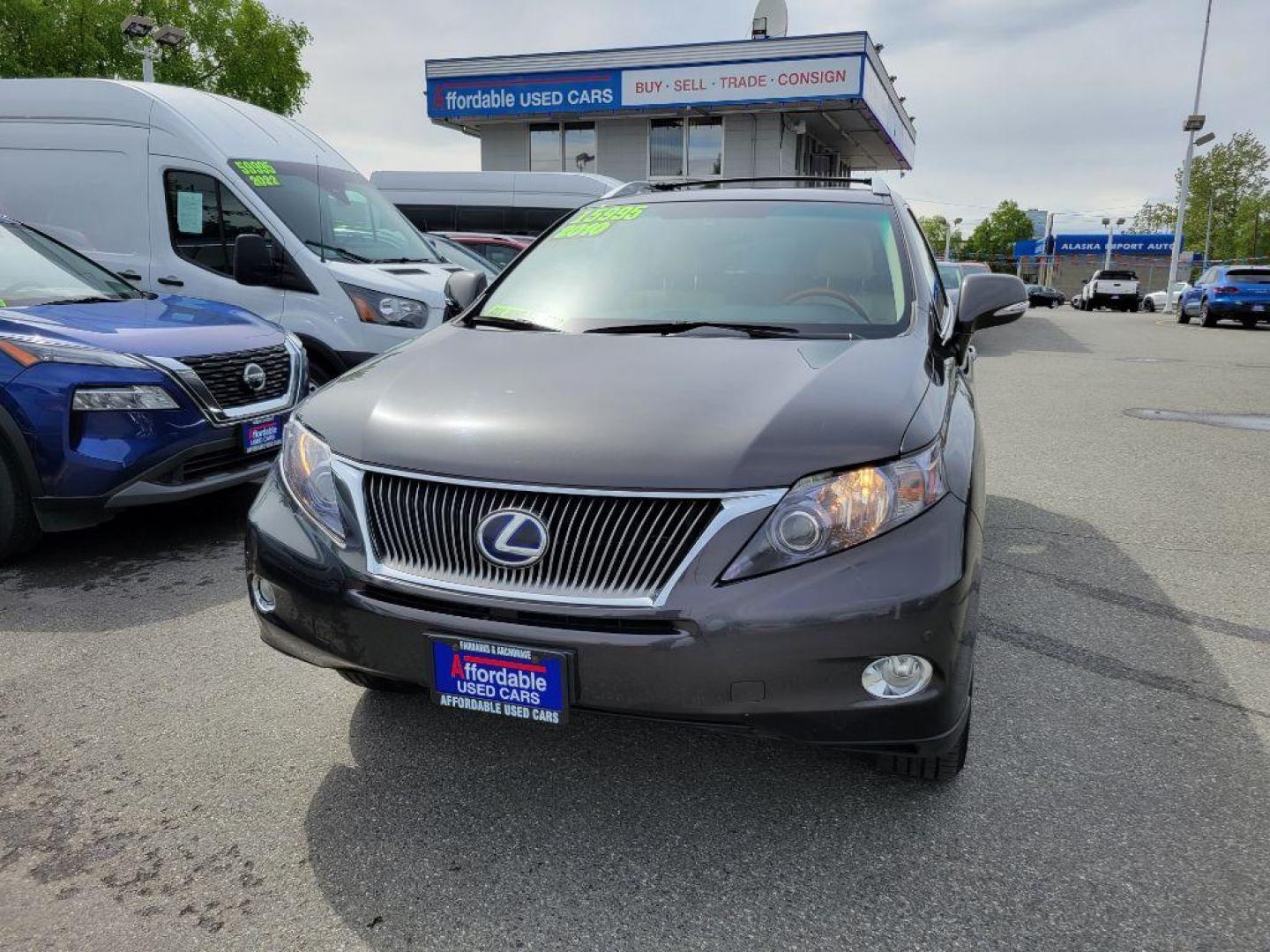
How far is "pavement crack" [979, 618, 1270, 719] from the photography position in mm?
3078

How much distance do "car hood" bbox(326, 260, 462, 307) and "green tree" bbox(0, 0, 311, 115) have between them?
79.9 ft

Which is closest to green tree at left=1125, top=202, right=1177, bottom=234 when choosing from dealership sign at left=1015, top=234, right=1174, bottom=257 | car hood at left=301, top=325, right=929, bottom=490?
dealership sign at left=1015, top=234, right=1174, bottom=257

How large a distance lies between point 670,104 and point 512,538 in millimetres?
25009

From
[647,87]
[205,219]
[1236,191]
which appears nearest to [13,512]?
[205,219]

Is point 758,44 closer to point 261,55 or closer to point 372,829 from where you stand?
point 261,55

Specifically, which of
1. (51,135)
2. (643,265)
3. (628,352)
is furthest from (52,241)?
(628,352)

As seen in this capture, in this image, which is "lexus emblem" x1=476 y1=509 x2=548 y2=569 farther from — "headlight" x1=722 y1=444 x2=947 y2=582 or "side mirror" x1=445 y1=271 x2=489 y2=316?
"side mirror" x1=445 y1=271 x2=489 y2=316

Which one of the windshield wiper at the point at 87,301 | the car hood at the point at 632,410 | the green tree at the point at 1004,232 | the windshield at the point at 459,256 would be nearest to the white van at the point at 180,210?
the windshield wiper at the point at 87,301

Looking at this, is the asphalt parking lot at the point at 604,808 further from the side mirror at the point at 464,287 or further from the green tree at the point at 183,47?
the green tree at the point at 183,47

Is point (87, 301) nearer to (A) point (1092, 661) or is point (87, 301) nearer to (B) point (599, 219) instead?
(B) point (599, 219)

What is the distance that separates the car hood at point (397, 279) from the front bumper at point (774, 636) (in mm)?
4872

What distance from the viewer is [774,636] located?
6.41 feet

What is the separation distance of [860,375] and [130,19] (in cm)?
1612

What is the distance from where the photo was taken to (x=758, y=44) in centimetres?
2409
